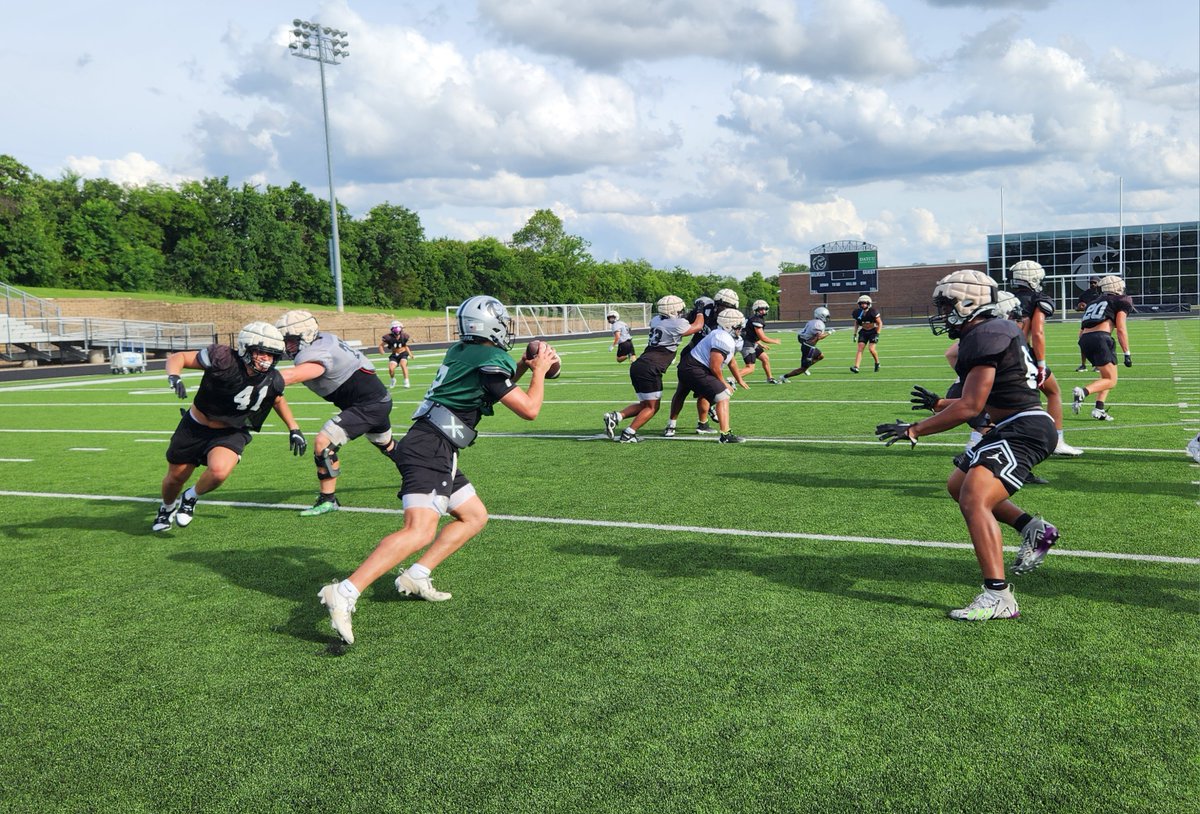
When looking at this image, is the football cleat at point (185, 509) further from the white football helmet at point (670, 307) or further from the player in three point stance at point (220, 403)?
the white football helmet at point (670, 307)

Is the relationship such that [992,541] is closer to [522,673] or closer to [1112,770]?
[1112,770]

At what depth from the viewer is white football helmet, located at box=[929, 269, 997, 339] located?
5.05 meters

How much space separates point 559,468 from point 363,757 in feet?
21.7

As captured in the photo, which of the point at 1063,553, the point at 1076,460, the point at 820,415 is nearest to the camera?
the point at 1063,553

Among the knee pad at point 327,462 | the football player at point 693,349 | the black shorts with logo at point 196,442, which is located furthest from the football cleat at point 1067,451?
the black shorts with logo at point 196,442

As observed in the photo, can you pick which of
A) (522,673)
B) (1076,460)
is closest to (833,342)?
(1076,460)

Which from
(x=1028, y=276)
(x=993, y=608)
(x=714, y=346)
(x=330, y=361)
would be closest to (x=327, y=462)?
(x=330, y=361)

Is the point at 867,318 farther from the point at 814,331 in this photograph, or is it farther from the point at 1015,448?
the point at 1015,448

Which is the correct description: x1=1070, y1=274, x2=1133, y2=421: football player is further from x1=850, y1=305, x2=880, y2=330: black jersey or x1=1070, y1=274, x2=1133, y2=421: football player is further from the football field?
x1=850, y1=305, x2=880, y2=330: black jersey

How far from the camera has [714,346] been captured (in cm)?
1184

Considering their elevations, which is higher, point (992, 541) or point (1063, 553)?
point (992, 541)

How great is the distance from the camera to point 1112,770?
325cm

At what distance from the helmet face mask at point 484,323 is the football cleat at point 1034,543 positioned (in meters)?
3.15

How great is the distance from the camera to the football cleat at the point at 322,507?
317 inches
